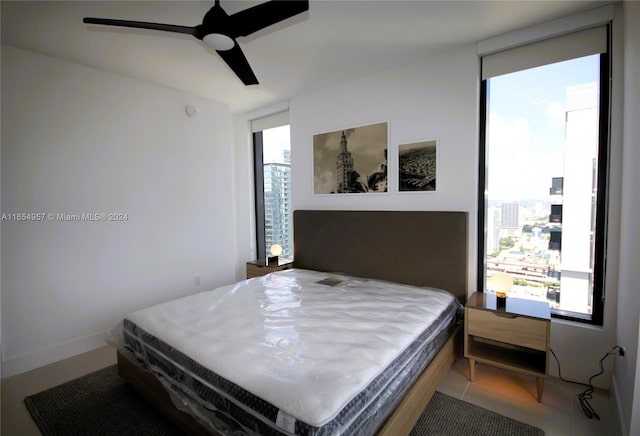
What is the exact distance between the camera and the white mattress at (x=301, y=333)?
132cm

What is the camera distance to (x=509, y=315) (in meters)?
2.16

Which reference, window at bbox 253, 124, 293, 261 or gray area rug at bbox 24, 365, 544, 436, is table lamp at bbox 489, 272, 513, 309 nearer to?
gray area rug at bbox 24, 365, 544, 436

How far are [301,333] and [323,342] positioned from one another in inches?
7.1

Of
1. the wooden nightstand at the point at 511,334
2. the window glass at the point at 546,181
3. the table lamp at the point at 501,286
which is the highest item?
the window glass at the point at 546,181

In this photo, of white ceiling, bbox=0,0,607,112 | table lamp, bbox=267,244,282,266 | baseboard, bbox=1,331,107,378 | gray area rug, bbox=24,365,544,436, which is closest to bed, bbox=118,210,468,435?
gray area rug, bbox=24,365,544,436

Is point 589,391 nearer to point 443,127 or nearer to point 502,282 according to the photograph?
point 502,282

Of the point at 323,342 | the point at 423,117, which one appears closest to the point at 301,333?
the point at 323,342

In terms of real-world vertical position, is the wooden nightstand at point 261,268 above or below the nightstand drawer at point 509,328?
above

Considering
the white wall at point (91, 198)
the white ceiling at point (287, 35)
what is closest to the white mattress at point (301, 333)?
the white wall at point (91, 198)

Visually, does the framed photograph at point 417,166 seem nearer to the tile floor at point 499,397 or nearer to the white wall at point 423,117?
the white wall at point 423,117

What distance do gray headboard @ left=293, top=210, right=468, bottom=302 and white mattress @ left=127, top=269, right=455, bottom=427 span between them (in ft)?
0.69

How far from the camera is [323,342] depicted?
1.71m

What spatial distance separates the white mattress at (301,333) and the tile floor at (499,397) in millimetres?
639

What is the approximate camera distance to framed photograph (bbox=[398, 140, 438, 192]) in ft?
9.52
